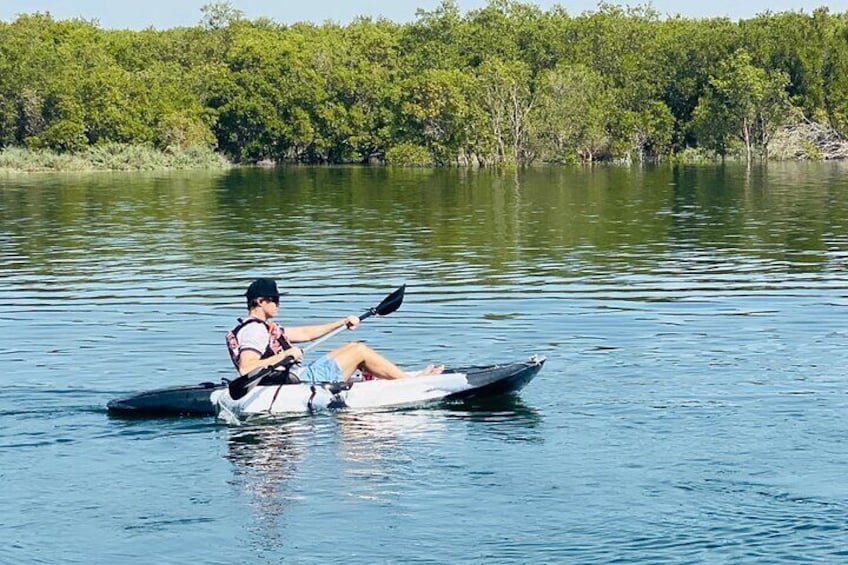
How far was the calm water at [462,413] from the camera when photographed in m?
11.9

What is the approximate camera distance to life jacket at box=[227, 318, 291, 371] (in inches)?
629

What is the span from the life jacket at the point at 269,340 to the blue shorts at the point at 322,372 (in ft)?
1.33

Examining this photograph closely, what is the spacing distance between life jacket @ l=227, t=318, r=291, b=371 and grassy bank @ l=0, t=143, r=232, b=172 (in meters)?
77.9

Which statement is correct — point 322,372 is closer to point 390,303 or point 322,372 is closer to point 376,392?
point 376,392

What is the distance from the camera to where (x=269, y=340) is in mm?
16000

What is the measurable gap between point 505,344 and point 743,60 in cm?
8661

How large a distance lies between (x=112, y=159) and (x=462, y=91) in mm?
25899

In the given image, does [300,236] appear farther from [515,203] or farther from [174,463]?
[174,463]

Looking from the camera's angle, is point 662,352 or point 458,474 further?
point 662,352

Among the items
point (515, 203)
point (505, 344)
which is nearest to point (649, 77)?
point (515, 203)

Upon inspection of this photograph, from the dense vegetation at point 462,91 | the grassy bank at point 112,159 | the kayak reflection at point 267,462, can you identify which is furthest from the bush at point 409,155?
the kayak reflection at point 267,462

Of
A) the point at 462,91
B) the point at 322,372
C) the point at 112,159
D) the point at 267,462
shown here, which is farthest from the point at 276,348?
the point at 462,91

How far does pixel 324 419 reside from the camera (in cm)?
1605

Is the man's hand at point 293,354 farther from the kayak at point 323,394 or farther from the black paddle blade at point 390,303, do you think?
the black paddle blade at point 390,303
